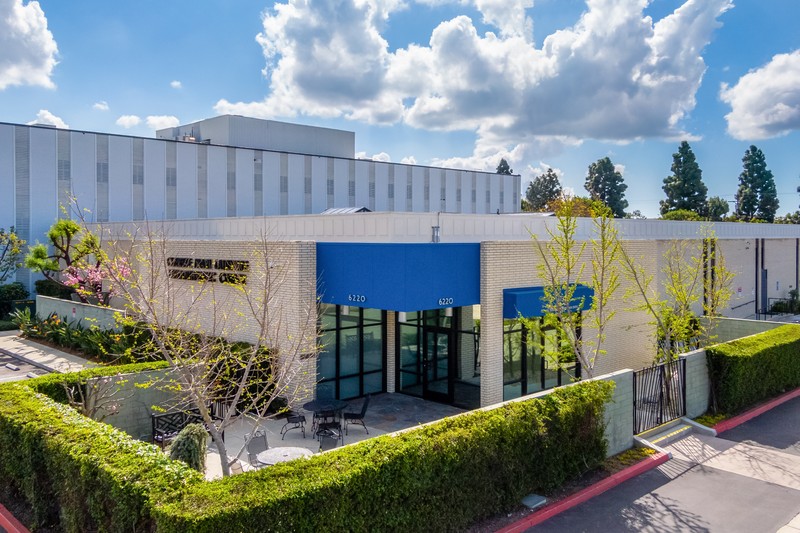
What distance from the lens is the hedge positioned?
23.2 feet

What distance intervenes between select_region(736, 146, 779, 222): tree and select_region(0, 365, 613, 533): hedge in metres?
69.5

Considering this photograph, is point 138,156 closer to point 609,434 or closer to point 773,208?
point 609,434

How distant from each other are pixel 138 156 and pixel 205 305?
76.6 feet

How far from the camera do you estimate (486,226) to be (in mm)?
17625

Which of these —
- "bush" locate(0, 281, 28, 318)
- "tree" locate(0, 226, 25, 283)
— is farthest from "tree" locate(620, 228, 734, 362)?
"bush" locate(0, 281, 28, 318)

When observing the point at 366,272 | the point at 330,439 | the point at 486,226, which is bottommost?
the point at 330,439

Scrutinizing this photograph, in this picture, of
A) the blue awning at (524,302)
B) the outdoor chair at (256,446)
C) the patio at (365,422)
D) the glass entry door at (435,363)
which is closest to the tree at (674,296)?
the blue awning at (524,302)

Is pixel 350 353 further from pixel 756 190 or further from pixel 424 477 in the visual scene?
pixel 756 190

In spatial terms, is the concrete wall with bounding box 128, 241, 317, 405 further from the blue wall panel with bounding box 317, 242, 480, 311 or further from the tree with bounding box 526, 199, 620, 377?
the tree with bounding box 526, 199, 620, 377

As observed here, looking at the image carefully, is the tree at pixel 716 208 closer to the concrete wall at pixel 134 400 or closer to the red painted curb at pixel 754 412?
the red painted curb at pixel 754 412

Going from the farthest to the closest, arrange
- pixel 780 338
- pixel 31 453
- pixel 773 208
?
pixel 773 208
pixel 780 338
pixel 31 453

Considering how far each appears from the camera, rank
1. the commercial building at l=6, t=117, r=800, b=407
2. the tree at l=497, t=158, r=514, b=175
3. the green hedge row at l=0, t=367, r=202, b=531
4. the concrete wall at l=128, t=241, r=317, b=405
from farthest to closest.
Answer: the tree at l=497, t=158, r=514, b=175, the commercial building at l=6, t=117, r=800, b=407, the concrete wall at l=128, t=241, r=317, b=405, the green hedge row at l=0, t=367, r=202, b=531

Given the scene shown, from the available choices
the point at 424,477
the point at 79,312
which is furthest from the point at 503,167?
the point at 424,477

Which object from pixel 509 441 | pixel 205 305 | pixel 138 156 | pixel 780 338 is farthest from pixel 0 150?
pixel 780 338
